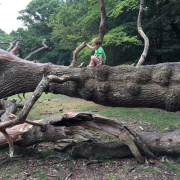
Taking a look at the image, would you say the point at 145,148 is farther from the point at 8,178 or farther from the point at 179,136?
the point at 8,178

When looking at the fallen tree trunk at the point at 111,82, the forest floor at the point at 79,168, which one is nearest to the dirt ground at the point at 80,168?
the forest floor at the point at 79,168

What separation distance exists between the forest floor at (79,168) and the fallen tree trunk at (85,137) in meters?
0.16

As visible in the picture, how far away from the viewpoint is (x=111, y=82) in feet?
10.0

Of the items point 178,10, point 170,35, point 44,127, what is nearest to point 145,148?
point 44,127

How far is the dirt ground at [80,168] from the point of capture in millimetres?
2932

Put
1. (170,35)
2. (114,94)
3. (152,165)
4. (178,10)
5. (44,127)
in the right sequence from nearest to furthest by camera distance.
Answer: (114,94) < (152,165) < (44,127) < (178,10) < (170,35)

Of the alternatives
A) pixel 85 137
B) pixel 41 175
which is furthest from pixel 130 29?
pixel 41 175

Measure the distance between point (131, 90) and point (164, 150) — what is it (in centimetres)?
161

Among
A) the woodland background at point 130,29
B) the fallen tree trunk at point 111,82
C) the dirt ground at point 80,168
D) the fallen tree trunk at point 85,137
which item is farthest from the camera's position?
the woodland background at point 130,29

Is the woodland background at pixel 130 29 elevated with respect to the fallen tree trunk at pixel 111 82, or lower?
elevated

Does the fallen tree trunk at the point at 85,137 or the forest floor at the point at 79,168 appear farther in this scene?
the fallen tree trunk at the point at 85,137

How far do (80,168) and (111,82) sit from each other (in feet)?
6.01

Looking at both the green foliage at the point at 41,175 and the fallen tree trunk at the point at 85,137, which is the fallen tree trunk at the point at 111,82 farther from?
the green foliage at the point at 41,175

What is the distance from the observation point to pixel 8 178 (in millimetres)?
2938
